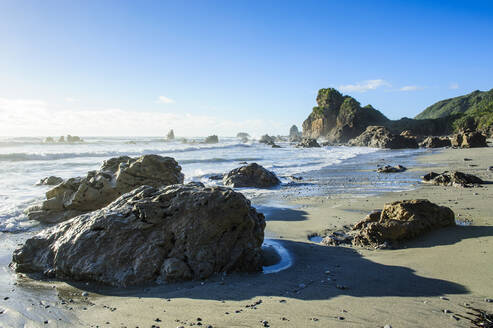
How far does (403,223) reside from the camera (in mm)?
5723

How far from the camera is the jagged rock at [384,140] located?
4719 centimetres

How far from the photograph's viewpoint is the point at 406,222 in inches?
226

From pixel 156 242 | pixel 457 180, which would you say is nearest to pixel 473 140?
pixel 457 180

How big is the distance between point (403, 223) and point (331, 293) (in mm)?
2562

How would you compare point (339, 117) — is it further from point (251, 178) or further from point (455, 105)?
point (251, 178)

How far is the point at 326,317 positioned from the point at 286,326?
43 cm

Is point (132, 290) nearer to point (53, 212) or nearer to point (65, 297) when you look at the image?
point (65, 297)

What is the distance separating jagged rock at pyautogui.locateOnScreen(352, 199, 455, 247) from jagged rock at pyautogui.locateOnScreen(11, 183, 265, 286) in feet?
6.51

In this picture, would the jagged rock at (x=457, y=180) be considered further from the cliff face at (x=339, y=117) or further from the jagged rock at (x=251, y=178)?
the cliff face at (x=339, y=117)

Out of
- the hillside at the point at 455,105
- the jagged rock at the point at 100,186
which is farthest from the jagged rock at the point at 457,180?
the hillside at the point at 455,105

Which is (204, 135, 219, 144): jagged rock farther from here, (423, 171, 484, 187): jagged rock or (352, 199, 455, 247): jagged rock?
(352, 199, 455, 247): jagged rock

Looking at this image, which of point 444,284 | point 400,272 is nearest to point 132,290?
point 400,272

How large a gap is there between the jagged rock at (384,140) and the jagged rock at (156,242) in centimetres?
4676

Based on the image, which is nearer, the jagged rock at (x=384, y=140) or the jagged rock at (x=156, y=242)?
the jagged rock at (x=156, y=242)
